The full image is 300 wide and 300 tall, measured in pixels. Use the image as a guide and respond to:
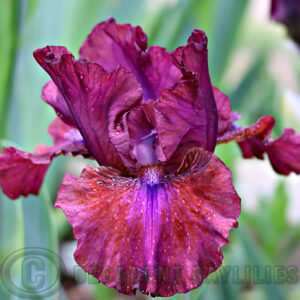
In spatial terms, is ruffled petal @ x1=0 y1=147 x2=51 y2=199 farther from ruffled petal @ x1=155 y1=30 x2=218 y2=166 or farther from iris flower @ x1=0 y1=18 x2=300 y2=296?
ruffled petal @ x1=155 y1=30 x2=218 y2=166

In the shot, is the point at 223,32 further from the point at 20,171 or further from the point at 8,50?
the point at 20,171

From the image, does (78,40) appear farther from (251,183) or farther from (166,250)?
(166,250)

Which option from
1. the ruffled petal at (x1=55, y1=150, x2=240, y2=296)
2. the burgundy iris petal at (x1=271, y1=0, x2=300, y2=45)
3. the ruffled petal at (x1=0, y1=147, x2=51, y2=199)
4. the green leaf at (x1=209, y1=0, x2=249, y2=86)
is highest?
the burgundy iris petal at (x1=271, y1=0, x2=300, y2=45)

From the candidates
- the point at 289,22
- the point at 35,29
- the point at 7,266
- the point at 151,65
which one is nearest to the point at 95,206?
the point at 151,65

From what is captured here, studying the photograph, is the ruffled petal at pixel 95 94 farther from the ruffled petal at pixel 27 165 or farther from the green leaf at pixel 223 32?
the green leaf at pixel 223 32

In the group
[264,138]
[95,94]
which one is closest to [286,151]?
[264,138]

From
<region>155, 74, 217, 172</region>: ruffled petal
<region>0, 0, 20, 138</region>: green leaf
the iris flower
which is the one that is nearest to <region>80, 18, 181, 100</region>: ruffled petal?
the iris flower

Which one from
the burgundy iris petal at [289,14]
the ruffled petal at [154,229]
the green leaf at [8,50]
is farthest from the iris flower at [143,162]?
the burgundy iris petal at [289,14]
